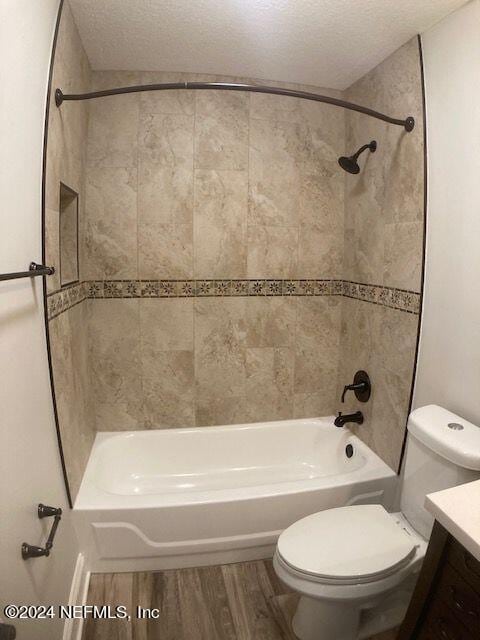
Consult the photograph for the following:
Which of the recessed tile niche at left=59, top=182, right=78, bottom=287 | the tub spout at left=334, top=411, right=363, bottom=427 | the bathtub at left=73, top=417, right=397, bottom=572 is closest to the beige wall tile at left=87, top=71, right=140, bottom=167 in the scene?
the recessed tile niche at left=59, top=182, right=78, bottom=287

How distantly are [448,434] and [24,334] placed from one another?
1.46 metres

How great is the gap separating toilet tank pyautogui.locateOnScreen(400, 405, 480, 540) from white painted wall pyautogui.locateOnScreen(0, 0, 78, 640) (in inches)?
53.0

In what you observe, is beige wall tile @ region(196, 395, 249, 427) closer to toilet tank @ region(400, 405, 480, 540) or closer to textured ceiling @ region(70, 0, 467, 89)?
toilet tank @ region(400, 405, 480, 540)

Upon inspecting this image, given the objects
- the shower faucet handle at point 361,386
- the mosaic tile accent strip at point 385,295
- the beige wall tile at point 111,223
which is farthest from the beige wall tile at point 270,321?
the beige wall tile at point 111,223

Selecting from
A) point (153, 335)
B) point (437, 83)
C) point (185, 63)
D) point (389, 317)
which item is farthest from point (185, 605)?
point (185, 63)

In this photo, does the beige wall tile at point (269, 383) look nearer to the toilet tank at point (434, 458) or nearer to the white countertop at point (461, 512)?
the toilet tank at point (434, 458)

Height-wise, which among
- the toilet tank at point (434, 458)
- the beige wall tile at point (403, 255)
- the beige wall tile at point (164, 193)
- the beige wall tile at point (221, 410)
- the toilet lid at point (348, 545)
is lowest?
the toilet lid at point (348, 545)

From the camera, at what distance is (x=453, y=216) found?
151 cm

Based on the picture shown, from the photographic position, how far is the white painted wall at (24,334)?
3.03 ft

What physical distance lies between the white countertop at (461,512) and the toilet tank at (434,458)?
249mm

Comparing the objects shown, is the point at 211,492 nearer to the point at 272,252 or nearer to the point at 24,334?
the point at 24,334

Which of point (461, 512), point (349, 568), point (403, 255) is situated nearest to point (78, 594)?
point (349, 568)

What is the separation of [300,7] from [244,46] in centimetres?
38

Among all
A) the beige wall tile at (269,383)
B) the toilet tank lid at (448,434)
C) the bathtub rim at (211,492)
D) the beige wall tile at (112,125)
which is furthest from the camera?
the beige wall tile at (269,383)
